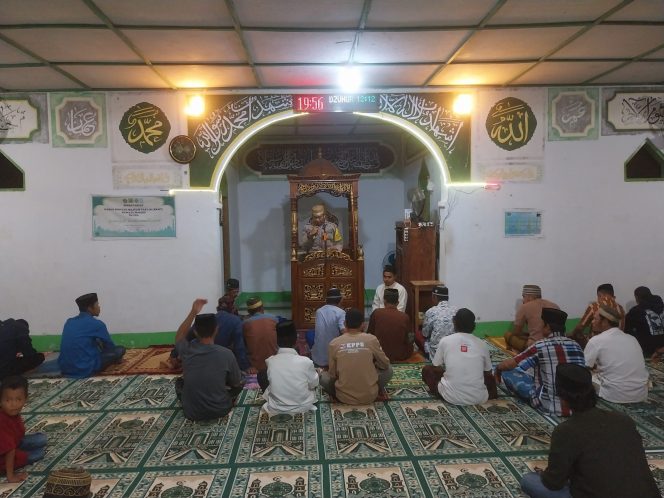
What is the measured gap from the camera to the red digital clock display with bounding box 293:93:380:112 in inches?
210

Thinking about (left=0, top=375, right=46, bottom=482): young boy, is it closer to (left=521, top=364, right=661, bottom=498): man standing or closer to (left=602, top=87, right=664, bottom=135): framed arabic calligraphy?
(left=521, top=364, right=661, bottom=498): man standing

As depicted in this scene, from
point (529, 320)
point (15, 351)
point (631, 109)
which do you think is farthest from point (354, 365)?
point (631, 109)

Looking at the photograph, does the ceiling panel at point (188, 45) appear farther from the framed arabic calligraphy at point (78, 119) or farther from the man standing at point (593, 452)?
the man standing at point (593, 452)

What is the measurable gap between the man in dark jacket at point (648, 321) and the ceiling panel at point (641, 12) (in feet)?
8.48

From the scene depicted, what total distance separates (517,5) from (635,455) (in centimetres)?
305

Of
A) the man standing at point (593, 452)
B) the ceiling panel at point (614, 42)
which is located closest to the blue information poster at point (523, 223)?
the ceiling panel at point (614, 42)

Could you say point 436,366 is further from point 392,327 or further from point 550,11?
point 550,11

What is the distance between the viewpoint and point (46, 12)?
335 centimetres

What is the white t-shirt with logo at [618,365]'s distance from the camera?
3385 mm

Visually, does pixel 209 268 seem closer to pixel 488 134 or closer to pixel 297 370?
pixel 297 370

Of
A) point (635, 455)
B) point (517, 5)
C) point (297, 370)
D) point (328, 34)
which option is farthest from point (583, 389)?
point (328, 34)

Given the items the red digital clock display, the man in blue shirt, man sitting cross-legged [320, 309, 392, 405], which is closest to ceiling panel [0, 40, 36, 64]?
the man in blue shirt

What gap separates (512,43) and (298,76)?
84.7 inches

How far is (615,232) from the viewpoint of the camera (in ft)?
18.5
